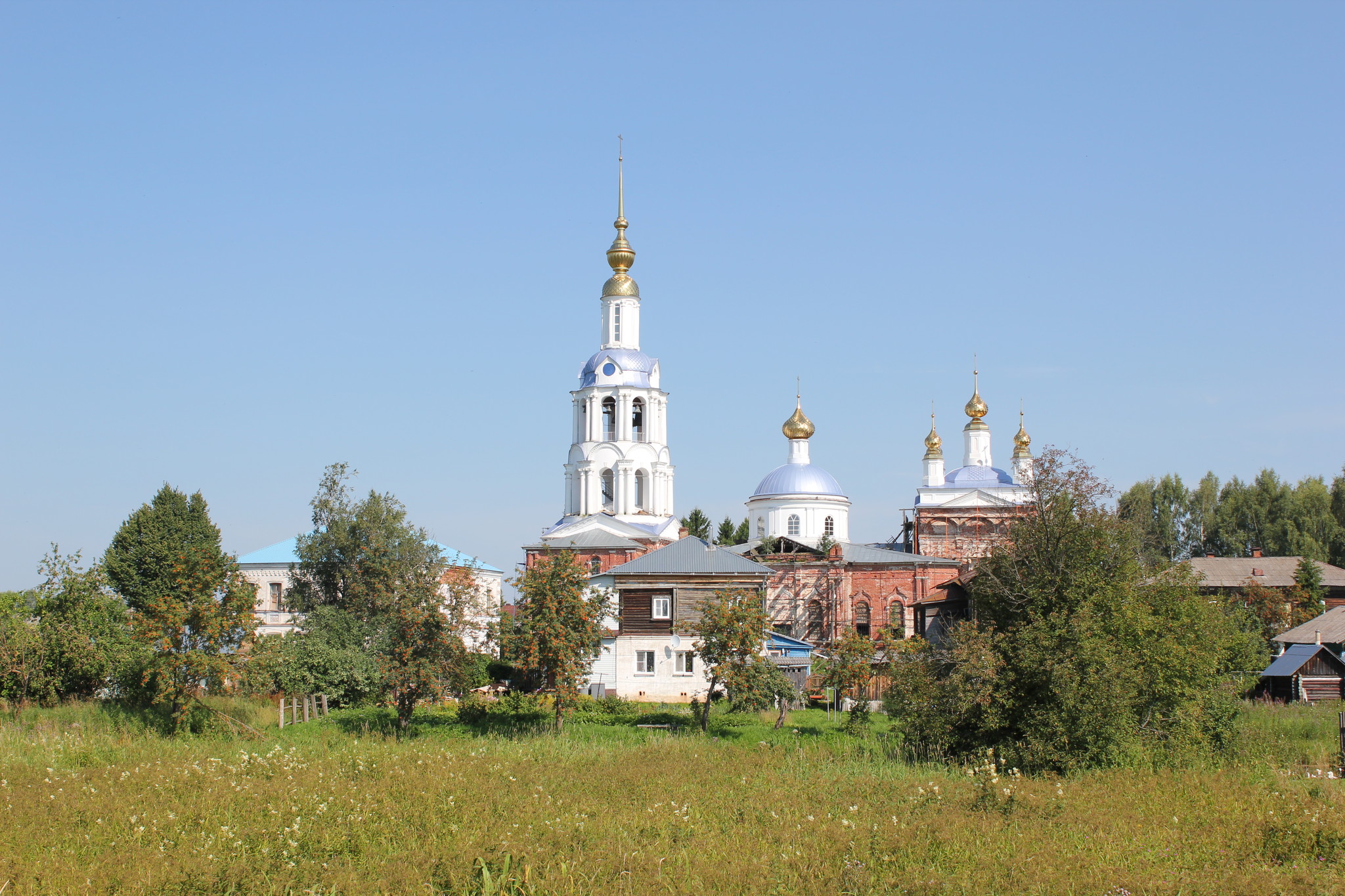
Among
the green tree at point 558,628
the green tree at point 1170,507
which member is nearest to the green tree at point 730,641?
the green tree at point 558,628

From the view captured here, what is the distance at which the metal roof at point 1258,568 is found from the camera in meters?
49.9

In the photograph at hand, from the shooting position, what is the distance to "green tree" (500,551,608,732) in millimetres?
23562

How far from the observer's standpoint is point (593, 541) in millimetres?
48562

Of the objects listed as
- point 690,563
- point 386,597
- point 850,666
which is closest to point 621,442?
point 690,563

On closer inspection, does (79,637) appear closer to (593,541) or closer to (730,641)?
(730,641)

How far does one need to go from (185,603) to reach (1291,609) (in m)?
38.4

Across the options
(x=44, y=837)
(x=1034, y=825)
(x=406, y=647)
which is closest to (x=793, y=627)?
(x=406, y=647)

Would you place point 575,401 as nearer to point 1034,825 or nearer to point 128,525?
point 128,525

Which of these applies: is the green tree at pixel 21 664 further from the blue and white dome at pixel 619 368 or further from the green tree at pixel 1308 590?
the green tree at pixel 1308 590

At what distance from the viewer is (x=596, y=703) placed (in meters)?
27.8

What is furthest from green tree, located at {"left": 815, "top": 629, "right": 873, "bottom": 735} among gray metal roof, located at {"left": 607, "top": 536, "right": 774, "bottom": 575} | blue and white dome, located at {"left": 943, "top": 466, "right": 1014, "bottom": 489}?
blue and white dome, located at {"left": 943, "top": 466, "right": 1014, "bottom": 489}

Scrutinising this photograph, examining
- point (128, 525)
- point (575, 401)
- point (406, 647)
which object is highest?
point (575, 401)

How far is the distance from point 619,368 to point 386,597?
26280 millimetres

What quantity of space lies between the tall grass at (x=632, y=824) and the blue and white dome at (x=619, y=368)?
36.0 meters
